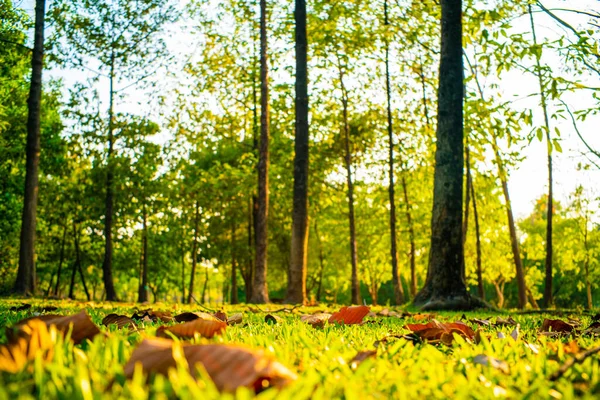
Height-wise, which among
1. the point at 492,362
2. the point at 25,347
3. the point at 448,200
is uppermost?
the point at 448,200

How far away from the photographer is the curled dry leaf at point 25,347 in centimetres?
111

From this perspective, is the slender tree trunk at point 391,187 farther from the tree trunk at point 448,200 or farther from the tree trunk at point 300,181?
the tree trunk at point 448,200

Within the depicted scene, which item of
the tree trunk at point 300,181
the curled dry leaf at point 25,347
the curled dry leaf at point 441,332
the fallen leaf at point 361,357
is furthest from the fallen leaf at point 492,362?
the tree trunk at point 300,181

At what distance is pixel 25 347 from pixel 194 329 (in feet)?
2.54

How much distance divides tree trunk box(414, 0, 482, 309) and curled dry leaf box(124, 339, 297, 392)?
8.68 m

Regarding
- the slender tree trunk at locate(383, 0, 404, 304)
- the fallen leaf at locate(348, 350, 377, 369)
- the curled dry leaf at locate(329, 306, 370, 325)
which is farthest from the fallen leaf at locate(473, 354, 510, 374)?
the slender tree trunk at locate(383, 0, 404, 304)

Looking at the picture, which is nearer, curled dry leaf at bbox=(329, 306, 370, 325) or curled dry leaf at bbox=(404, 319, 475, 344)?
curled dry leaf at bbox=(404, 319, 475, 344)

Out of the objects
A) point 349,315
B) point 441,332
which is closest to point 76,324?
point 441,332

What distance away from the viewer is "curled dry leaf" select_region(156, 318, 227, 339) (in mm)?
1927

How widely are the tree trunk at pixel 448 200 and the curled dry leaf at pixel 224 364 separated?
28.5ft

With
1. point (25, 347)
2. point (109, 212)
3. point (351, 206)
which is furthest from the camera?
point (351, 206)

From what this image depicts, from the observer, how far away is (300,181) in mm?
15188

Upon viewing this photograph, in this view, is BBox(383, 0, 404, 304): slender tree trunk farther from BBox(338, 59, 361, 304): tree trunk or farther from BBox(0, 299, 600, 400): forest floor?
BBox(0, 299, 600, 400): forest floor

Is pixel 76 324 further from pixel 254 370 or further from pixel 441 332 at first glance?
pixel 441 332
